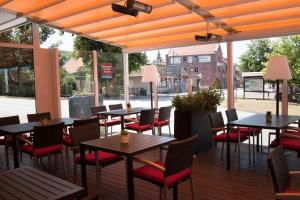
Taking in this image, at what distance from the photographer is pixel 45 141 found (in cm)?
433

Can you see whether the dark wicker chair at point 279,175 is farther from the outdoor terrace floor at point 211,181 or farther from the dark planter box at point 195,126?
the dark planter box at point 195,126

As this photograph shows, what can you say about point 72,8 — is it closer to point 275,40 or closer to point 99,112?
point 99,112

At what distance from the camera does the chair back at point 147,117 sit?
20.2ft

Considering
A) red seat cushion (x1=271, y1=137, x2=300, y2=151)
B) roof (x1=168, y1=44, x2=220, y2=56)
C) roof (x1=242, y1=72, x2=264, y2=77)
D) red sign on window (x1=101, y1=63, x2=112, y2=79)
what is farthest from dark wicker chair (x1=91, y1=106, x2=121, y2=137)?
red seat cushion (x1=271, y1=137, x2=300, y2=151)

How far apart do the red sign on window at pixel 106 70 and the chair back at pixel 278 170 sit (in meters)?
7.38

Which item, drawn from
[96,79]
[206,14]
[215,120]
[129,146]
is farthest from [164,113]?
[129,146]

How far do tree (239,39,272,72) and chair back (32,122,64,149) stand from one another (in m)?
5.08

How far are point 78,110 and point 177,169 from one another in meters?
6.15

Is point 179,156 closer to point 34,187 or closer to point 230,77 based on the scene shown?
point 34,187

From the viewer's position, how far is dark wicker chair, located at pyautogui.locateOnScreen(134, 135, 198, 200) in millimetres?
2887

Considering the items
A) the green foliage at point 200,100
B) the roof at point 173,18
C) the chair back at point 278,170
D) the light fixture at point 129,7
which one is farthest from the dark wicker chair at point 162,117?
the chair back at point 278,170

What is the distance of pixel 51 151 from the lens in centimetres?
444

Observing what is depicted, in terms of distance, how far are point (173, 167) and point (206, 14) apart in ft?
13.5

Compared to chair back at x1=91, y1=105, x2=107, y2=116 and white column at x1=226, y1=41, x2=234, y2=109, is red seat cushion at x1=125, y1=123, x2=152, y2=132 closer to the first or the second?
chair back at x1=91, y1=105, x2=107, y2=116
